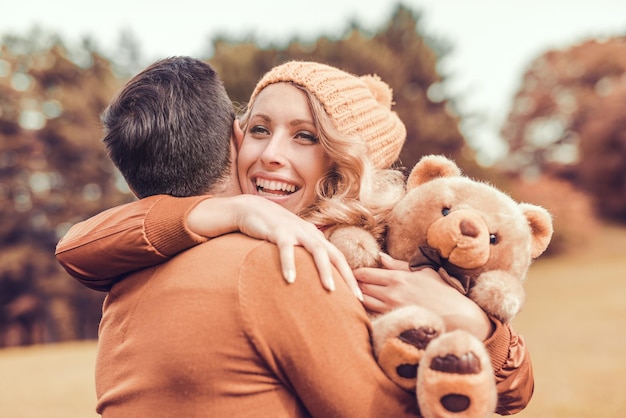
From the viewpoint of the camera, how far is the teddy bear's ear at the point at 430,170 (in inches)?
89.7

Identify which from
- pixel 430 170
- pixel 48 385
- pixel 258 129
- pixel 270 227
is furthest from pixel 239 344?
pixel 48 385

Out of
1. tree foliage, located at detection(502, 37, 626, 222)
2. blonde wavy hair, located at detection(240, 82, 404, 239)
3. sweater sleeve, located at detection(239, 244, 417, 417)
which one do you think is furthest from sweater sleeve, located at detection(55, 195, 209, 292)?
tree foliage, located at detection(502, 37, 626, 222)

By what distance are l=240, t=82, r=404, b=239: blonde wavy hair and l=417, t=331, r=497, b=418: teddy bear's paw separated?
74 cm

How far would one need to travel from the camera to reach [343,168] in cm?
245

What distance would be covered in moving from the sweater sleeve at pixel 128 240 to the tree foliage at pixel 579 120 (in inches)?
1216

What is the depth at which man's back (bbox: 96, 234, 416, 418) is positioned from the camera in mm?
1416

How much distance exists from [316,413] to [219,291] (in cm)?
39

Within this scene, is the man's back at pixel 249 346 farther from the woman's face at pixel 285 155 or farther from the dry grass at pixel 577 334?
the dry grass at pixel 577 334

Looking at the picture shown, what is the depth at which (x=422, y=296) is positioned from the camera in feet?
5.95

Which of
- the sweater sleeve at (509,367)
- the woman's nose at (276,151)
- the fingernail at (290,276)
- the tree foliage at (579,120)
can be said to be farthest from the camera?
the tree foliage at (579,120)

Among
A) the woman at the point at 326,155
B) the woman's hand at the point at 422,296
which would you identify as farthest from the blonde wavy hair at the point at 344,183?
the woman's hand at the point at 422,296

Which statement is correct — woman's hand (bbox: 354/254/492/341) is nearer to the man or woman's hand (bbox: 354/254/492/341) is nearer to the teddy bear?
the teddy bear

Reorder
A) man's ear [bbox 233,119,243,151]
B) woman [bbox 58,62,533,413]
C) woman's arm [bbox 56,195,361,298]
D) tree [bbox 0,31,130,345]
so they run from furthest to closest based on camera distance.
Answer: tree [bbox 0,31,130,345] < woman [bbox 58,62,533,413] < man's ear [bbox 233,119,243,151] < woman's arm [bbox 56,195,361,298]

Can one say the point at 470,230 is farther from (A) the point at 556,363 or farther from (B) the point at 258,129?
(A) the point at 556,363
